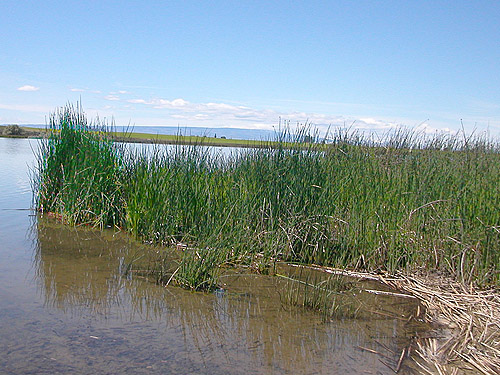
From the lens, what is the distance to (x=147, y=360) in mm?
3096

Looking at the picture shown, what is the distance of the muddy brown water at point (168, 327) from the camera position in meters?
3.09

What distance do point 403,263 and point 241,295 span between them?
2030 mm

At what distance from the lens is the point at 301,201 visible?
5.86 m

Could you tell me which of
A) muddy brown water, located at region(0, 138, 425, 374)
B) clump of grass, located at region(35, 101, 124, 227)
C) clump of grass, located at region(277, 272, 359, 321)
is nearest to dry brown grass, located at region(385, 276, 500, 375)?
muddy brown water, located at region(0, 138, 425, 374)

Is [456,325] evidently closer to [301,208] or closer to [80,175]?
[301,208]

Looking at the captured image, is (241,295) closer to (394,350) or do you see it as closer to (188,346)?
(188,346)

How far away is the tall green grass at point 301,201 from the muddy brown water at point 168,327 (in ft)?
2.46

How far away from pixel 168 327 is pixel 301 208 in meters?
2.61

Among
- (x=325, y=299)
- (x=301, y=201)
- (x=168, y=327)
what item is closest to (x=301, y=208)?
(x=301, y=201)

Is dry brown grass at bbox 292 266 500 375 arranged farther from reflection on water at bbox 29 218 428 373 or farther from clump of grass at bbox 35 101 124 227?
clump of grass at bbox 35 101 124 227

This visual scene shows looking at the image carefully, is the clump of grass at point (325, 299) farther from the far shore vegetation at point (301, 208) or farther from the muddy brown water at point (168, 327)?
the far shore vegetation at point (301, 208)

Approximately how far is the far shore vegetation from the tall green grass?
17 millimetres

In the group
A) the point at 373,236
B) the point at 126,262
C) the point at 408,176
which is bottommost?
the point at 126,262

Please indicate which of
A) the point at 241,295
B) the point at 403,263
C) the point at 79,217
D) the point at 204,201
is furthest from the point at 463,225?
the point at 79,217
